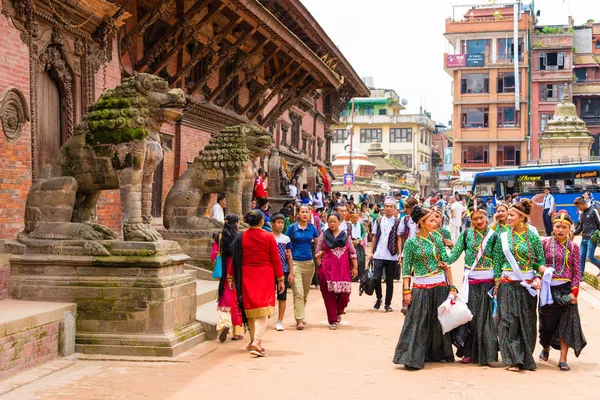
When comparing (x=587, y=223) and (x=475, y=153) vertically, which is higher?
(x=475, y=153)

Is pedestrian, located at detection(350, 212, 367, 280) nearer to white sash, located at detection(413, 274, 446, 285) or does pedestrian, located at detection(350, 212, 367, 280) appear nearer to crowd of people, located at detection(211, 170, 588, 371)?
crowd of people, located at detection(211, 170, 588, 371)

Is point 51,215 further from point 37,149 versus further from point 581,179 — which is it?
point 581,179

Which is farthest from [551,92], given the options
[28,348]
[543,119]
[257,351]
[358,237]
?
[28,348]

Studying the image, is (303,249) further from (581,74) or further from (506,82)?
(581,74)

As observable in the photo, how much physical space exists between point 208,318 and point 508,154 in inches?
2249

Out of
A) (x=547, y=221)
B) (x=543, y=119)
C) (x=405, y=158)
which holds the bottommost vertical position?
(x=547, y=221)

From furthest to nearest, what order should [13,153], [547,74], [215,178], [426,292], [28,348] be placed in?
[547,74]
[215,178]
[13,153]
[426,292]
[28,348]

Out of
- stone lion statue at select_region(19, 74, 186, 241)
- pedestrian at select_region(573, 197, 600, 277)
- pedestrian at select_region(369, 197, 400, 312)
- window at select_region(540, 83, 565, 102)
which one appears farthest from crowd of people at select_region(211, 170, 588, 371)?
window at select_region(540, 83, 565, 102)

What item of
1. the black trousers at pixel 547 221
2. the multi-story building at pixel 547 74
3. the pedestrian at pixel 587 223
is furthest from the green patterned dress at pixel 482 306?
the multi-story building at pixel 547 74

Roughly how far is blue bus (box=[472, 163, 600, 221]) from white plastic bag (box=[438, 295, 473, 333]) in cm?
2514

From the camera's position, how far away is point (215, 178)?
13570 mm

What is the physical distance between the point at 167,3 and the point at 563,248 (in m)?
9.62

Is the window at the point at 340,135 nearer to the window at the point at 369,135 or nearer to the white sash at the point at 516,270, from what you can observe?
the window at the point at 369,135

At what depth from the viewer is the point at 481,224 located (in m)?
8.58
